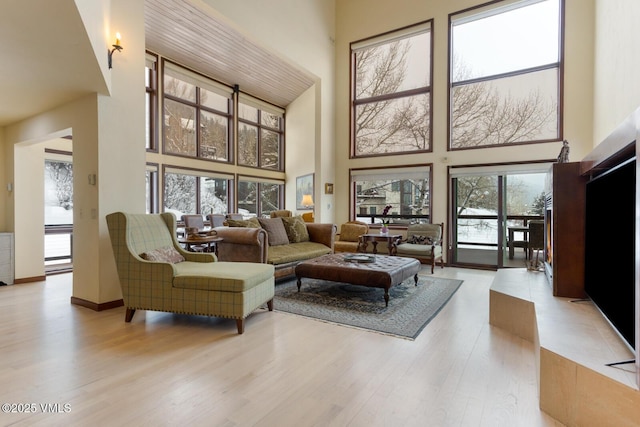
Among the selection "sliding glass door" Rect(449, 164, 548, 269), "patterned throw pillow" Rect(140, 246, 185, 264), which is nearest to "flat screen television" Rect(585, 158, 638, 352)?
"patterned throw pillow" Rect(140, 246, 185, 264)

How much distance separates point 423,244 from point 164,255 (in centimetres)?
442

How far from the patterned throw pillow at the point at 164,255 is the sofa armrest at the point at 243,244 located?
34.7 inches

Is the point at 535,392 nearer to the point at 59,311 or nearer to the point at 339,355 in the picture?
the point at 339,355

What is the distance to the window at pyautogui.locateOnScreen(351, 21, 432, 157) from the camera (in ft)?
22.4

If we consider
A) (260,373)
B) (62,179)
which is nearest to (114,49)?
(260,373)

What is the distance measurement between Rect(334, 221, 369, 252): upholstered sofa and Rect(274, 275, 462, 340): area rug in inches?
70.4

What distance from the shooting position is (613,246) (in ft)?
6.55

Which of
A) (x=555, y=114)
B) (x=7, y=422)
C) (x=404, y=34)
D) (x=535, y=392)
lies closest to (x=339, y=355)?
(x=535, y=392)

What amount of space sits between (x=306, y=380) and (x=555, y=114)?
6.05 m

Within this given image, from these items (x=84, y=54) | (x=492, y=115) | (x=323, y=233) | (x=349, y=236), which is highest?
(x=492, y=115)

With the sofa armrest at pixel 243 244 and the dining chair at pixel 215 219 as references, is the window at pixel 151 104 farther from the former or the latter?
the sofa armrest at pixel 243 244

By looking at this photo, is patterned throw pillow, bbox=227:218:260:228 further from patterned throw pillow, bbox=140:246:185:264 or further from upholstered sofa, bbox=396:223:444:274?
upholstered sofa, bbox=396:223:444:274

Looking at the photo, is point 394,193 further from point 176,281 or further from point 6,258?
point 6,258

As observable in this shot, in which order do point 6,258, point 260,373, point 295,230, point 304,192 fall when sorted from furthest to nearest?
point 304,192
point 295,230
point 6,258
point 260,373
